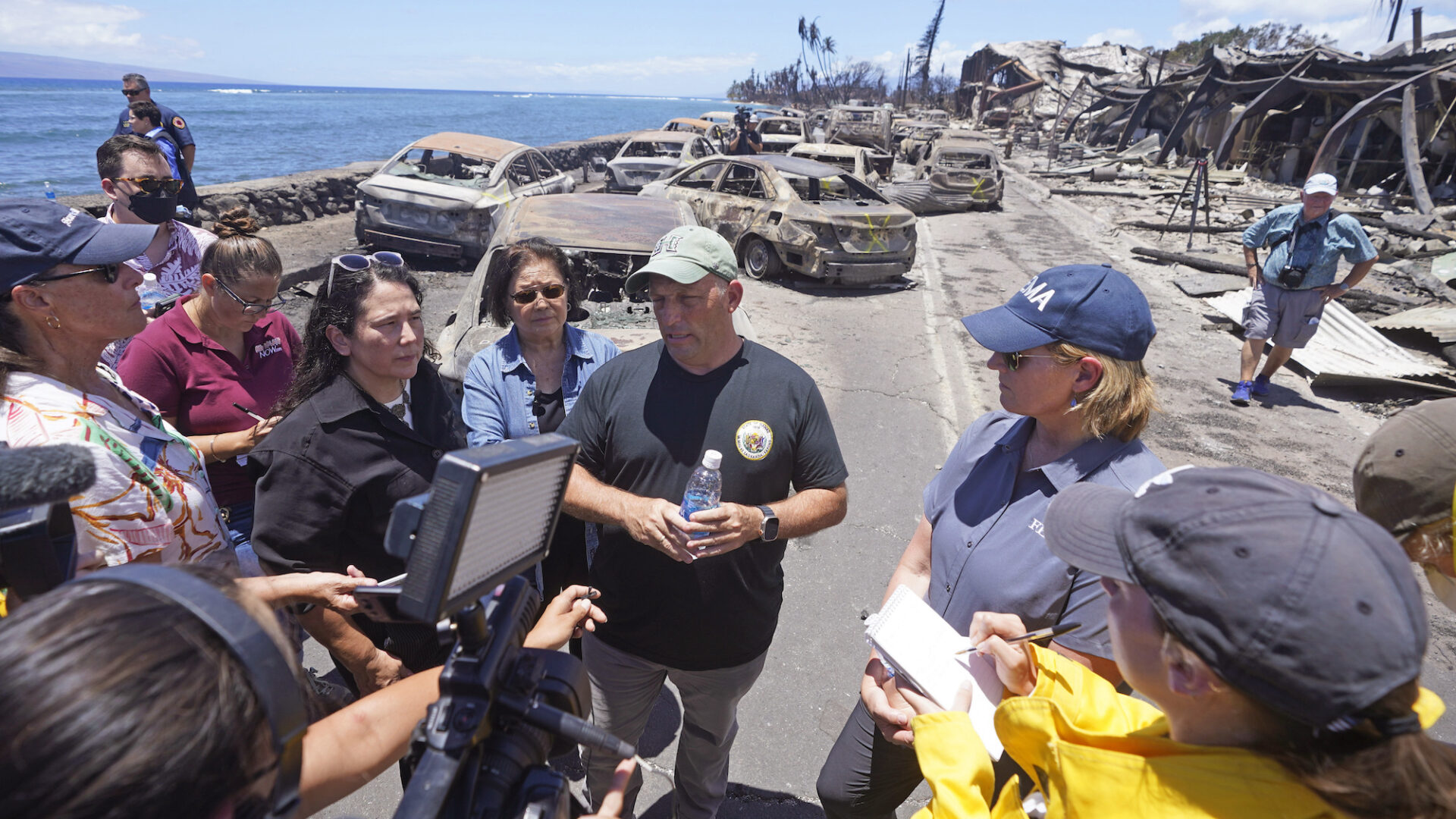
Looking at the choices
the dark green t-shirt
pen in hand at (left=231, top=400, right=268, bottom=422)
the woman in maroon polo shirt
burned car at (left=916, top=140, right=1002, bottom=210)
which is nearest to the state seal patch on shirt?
the dark green t-shirt

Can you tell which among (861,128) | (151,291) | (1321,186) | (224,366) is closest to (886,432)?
(1321,186)

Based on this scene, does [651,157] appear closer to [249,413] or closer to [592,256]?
[592,256]

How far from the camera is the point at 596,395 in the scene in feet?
7.67

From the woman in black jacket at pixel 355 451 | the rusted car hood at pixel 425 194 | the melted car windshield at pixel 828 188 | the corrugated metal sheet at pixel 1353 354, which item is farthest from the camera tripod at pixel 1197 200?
the woman in black jacket at pixel 355 451

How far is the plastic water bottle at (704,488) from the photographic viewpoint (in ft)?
6.69

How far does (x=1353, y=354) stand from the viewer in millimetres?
7523

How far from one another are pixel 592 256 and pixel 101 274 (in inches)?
135

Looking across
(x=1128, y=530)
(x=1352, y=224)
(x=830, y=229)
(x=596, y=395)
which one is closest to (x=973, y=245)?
(x=830, y=229)

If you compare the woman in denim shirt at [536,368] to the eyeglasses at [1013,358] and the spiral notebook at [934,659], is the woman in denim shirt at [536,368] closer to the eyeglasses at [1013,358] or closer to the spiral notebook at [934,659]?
the spiral notebook at [934,659]

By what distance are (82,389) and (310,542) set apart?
0.69 meters

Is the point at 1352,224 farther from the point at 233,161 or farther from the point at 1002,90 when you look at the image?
the point at 1002,90

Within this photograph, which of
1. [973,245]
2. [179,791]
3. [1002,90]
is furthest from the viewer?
[1002,90]

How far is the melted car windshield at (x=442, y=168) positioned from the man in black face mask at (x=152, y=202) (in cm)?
682

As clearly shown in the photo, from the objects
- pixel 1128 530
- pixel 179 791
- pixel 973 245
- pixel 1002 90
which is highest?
pixel 1002 90
